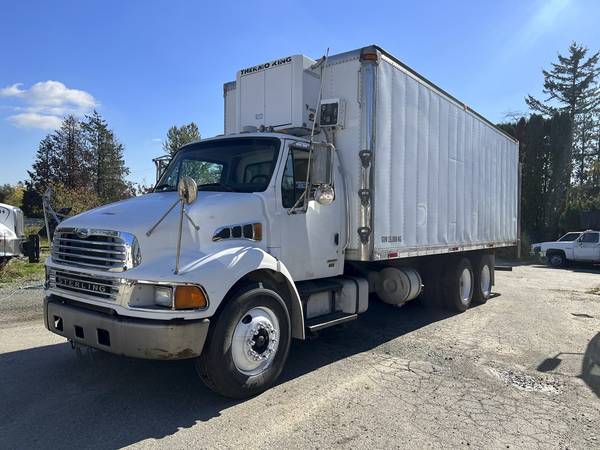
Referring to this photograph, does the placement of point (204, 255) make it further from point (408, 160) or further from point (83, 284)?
point (408, 160)

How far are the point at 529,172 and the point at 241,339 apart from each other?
105ft

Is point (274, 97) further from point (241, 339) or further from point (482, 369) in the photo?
point (482, 369)

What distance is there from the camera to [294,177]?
5414 mm

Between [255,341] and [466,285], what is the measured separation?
6538mm

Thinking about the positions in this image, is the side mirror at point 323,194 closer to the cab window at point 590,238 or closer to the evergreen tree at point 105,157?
the cab window at point 590,238

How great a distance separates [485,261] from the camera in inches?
427

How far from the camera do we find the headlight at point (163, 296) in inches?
156

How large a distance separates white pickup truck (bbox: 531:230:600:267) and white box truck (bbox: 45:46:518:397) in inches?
669

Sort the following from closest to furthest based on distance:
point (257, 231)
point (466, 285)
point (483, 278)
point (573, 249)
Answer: point (257, 231)
point (466, 285)
point (483, 278)
point (573, 249)

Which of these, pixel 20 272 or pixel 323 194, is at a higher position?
pixel 323 194

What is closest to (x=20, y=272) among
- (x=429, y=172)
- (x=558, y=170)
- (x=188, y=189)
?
(x=429, y=172)

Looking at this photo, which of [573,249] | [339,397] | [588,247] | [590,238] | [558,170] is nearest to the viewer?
[339,397]

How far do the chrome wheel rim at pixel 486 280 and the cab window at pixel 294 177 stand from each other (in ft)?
22.0

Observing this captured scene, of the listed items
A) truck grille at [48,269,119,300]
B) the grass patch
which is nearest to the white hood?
truck grille at [48,269,119,300]
